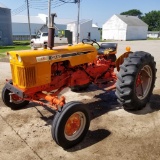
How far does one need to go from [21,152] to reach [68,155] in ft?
2.58

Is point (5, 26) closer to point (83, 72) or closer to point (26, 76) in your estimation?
point (83, 72)

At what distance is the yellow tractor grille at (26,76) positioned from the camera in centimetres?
395

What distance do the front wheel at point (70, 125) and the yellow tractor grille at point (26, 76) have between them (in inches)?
34.4

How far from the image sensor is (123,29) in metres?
50.4

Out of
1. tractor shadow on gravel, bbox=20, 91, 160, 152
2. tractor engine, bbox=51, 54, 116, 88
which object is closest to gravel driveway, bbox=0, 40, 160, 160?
tractor shadow on gravel, bbox=20, 91, 160, 152

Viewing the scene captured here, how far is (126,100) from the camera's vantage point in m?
4.58

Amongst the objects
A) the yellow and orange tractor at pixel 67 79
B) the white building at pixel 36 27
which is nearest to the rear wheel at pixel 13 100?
the yellow and orange tractor at pixel 67 79

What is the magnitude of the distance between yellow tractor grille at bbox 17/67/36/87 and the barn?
29.9 m

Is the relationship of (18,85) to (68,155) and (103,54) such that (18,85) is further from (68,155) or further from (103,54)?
(103,54)

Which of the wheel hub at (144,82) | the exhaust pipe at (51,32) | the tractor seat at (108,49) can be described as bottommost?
the wheel hub at (144,82)

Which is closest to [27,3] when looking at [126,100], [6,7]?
[6,7]

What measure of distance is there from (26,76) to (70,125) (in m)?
1.21

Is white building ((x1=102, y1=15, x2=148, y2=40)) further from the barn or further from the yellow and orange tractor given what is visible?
the yellow and orange tractor

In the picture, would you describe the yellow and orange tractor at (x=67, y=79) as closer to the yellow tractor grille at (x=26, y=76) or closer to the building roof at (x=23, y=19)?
the yellow tractor grille at (x=26, y=76)
